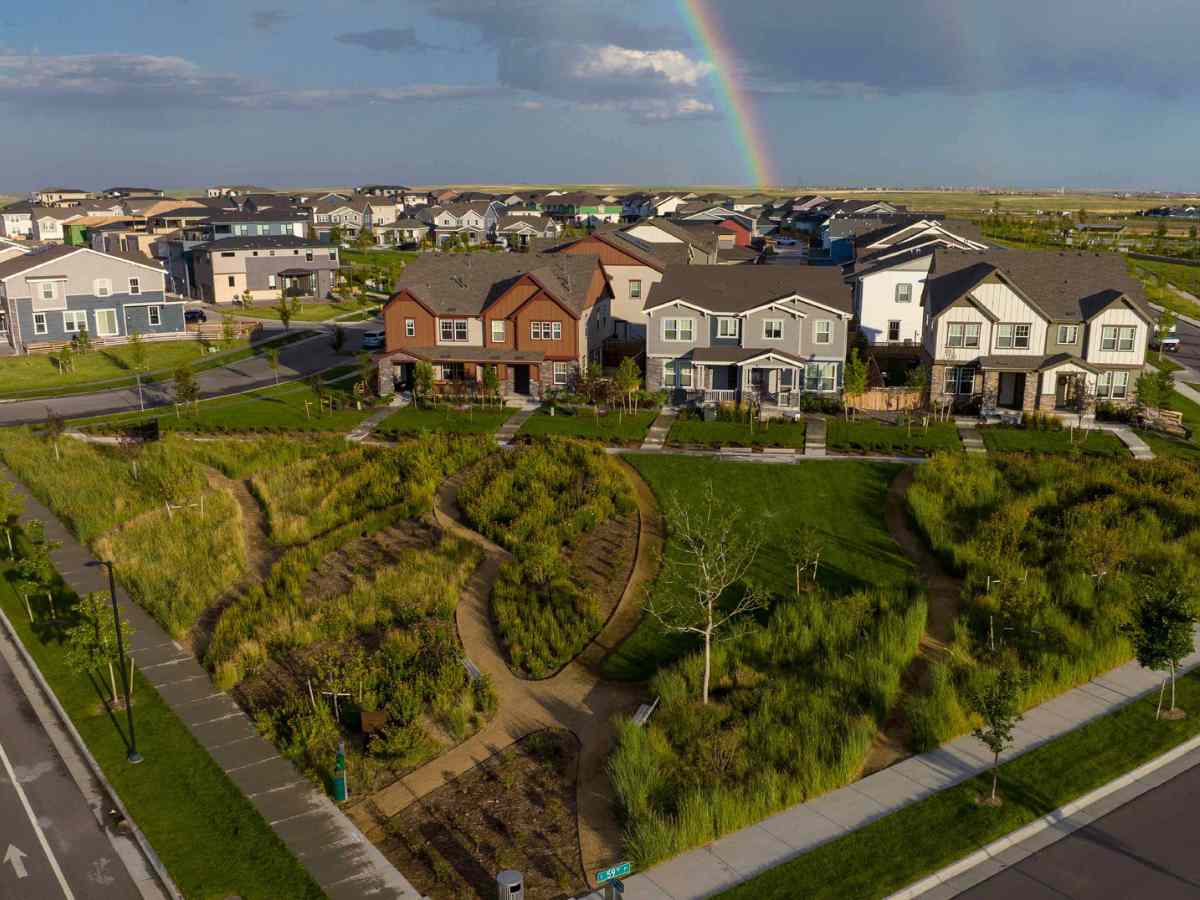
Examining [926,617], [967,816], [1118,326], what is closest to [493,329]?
[1118,326]

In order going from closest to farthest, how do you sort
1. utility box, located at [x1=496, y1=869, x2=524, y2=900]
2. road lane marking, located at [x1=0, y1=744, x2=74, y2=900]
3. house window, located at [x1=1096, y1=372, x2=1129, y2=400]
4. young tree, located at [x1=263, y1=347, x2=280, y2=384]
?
1. utility box, located at [x1=496, y1=869, x2=524, y2=900]
2. road lane marking, located at [x1=0, y1=744, x2=74, y2=900]
3. house window, located at [x1=1096, y1=372, x2=1129, y2=400]
4. young tree, located at [x1=263, y1=347, x2=280, y2=384]

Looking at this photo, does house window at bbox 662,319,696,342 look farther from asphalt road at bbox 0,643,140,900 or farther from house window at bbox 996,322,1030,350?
asphalt road at bbox 0,643,140,900

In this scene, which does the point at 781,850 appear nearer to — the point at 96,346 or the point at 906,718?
the point at 906,718

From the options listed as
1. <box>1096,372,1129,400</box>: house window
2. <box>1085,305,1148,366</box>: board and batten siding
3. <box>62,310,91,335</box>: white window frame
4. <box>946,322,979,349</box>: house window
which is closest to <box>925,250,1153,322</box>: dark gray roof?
<box>1085,305,1148,366</box>: board and batten siding

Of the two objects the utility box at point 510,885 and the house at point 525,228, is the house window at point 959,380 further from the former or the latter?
the house at point 525,228

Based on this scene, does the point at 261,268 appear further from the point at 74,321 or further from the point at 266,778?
the point at 266,778

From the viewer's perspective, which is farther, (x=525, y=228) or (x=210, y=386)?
(x=525, y=228)

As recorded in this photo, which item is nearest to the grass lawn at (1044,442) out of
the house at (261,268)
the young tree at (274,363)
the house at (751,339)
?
the house at (751,339)
